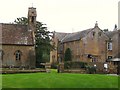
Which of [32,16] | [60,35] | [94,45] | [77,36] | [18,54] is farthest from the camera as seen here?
[60,35]

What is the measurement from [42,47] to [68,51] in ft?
42.4

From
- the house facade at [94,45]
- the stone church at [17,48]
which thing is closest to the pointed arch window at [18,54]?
the stone church at [17,48]

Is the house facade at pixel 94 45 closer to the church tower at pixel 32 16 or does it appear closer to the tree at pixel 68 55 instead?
the tree at pixel 68 55

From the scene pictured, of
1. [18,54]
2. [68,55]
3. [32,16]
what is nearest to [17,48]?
[18,54]

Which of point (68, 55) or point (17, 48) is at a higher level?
point (17, 48)

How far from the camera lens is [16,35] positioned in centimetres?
6197

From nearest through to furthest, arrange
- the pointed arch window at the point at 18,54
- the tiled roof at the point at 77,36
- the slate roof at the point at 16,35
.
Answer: the slate roof at the point at 16,35 → the pointed arch window at the point at 18,54 → the tiled roof at the point at 77,36

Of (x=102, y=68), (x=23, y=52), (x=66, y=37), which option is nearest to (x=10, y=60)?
(x=23, y=52)

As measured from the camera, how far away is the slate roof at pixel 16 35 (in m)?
60.5

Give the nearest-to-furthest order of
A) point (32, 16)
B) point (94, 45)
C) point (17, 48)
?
1. point (17, 48)
2. point (32, 16)
3. point (94, 45)

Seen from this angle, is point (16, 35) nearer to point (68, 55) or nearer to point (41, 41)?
point (41, 41)

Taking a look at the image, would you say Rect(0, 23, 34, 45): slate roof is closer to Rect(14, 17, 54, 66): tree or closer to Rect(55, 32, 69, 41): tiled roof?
Rect(14, 17, 54, 66): tree

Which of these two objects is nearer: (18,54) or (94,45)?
(18,54)

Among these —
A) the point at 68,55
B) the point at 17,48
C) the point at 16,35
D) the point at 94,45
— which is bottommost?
the point at 68,55
